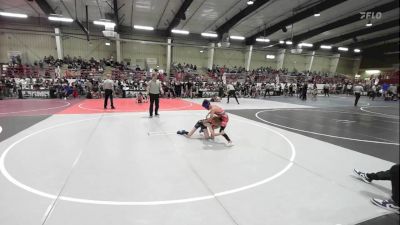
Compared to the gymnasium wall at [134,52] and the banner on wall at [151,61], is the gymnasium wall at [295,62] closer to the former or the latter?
the gymnasium wall at [134,52]

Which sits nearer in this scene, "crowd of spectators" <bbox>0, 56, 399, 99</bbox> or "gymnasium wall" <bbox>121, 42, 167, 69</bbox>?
"crowd of spectators" <bbox>0, 56, 399, 99</bbox>

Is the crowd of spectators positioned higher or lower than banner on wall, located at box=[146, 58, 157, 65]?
lower

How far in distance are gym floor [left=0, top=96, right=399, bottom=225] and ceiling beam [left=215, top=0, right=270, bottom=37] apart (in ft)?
49.8

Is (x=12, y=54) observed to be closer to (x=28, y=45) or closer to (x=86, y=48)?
(x=28, y=45)

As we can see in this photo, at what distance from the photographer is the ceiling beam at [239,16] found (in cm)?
1920

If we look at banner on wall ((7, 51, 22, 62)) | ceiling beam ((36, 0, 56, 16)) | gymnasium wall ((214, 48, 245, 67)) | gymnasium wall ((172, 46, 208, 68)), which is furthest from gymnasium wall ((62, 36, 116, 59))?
gymnasium wall ((214, 48, 245, 67))

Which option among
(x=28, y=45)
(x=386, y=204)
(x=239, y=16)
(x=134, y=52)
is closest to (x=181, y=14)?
(x=239, y=16)

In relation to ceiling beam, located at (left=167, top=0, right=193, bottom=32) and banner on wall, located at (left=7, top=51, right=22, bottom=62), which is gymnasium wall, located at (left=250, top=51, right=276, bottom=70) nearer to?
ceiling beam, located at (left=167, top=0, right=193, bottom=32)

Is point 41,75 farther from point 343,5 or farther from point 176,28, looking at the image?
point 343,5

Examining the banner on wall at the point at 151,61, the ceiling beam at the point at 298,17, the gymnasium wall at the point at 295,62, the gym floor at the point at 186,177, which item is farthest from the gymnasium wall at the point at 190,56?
the gym floor at the point at 186,177

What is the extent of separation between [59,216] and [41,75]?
803 inches

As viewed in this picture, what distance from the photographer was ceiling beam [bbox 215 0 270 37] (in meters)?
19.2

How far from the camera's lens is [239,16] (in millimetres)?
21766

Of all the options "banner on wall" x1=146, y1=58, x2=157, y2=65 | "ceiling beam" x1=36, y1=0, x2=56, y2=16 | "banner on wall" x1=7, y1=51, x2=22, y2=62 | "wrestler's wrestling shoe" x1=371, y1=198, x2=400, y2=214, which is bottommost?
"wrestler's wrestling shoe" x1=371, y1=198, x2=400, y2=214
